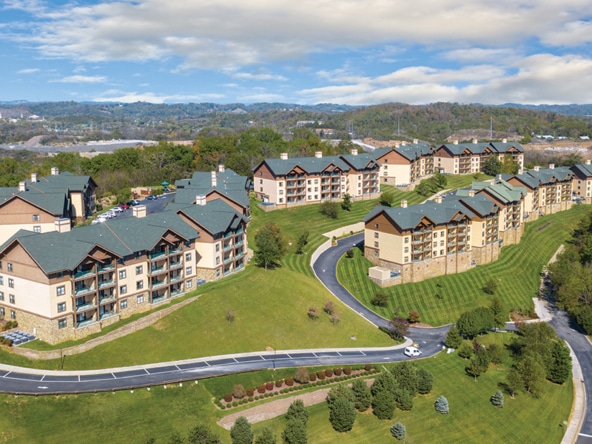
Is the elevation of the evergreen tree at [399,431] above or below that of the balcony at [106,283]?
below

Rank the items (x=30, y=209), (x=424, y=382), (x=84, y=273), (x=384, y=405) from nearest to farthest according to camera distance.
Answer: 1. (x=384, y=405)
2. (x=84, y=273)
3. (x=424, y=382)
4. (x=30, y=209)

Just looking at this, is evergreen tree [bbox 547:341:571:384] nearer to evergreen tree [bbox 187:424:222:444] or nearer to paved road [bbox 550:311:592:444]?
paved road [bbox 550:311:592:444]

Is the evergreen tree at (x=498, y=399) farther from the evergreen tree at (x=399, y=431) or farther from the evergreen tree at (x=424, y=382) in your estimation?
the evergreen tree at (x=399, y=431)

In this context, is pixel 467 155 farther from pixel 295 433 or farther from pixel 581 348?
pixel 295 433

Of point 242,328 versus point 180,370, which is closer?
point 180,370

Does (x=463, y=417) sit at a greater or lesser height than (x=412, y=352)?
lesser

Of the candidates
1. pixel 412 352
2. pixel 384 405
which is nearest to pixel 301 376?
pixel 384 405

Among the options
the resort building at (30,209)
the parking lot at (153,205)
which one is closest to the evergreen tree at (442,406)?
the parking lot at (153,205)

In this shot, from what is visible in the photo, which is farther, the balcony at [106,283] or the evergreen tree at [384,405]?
the balcony at [106,283]

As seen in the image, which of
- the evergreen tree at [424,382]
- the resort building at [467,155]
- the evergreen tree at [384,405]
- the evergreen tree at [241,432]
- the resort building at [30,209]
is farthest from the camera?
the resort building at [467,155]
